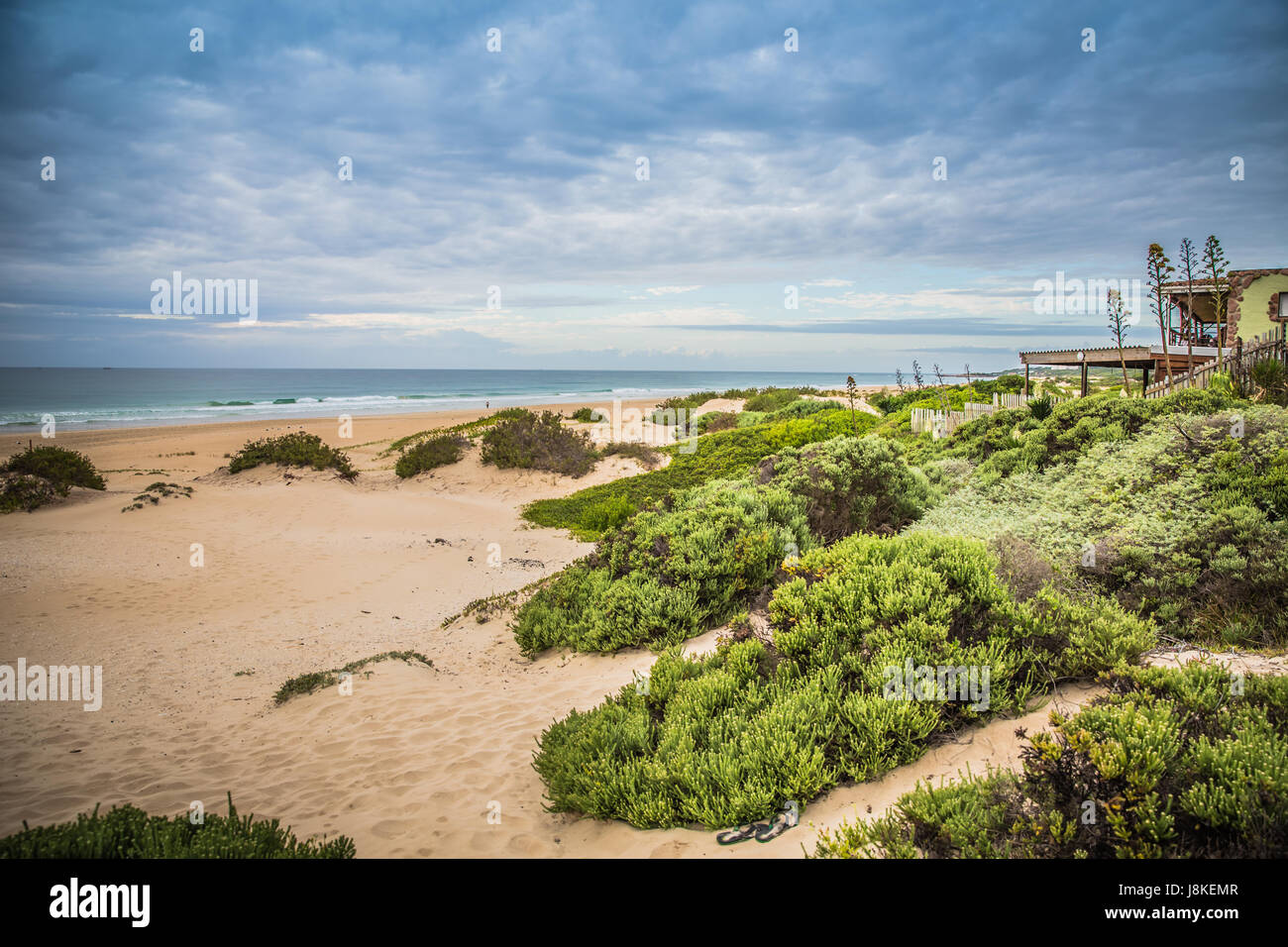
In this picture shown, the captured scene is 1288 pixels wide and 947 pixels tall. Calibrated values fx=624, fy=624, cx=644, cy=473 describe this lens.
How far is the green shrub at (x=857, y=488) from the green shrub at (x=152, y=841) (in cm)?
708

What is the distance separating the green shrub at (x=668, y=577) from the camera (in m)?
7.02

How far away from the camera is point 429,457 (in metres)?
20.8

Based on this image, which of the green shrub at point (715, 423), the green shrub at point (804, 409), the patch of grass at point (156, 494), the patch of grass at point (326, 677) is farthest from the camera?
the green shrub at point (715, 423)

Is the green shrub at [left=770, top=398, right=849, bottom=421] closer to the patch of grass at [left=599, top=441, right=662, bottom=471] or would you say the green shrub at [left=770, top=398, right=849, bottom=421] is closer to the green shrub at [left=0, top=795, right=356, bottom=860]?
the patch of grass at [left=599, top=441, right=662, bottom=471]

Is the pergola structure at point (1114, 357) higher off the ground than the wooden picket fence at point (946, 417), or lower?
higher

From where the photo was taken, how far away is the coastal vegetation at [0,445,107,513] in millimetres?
13898

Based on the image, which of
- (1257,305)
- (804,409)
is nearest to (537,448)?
(804,409)

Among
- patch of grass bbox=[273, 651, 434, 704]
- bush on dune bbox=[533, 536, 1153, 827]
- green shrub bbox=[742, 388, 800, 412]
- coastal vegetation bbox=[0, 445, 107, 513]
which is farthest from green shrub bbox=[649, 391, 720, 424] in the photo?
bush on dune bbox=[533, 536, 1153, 827]

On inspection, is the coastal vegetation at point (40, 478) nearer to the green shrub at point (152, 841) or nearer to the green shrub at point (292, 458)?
Answer: the green shrub at point (292, 458)

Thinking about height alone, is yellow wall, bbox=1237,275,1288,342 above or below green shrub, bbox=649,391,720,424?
above

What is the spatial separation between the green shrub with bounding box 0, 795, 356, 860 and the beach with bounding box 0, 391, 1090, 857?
0.75 meters

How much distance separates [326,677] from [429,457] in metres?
14.5

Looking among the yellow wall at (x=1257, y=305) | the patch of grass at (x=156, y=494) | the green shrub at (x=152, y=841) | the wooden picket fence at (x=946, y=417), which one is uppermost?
the yellow wall at (x=1257, y=305)

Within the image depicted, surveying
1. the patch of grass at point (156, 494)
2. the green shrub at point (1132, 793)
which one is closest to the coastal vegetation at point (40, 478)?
the patch of grass at point (156, 494)
